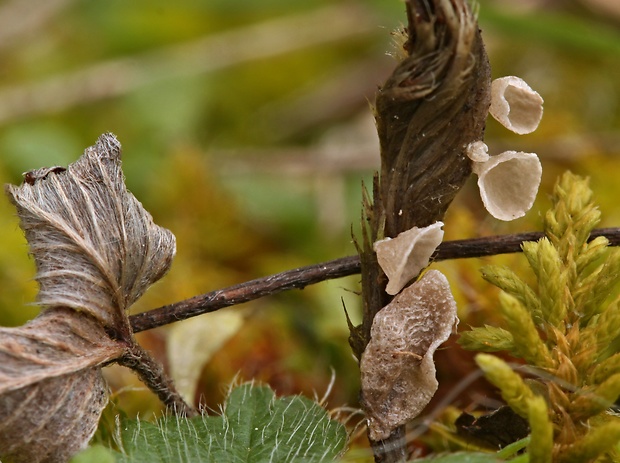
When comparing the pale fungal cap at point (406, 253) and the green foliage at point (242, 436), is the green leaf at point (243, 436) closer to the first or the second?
the green foliage at point (242, 436)

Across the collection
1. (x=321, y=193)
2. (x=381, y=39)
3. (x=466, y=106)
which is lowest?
(x=321, y=193)

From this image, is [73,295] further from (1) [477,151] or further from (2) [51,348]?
(1) [477,151]

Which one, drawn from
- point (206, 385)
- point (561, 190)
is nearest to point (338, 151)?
point (206, 385)

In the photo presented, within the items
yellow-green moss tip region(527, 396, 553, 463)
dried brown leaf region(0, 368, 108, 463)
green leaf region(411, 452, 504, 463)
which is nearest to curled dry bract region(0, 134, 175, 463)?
dried brown leaf region(0, 368, 108, 463)

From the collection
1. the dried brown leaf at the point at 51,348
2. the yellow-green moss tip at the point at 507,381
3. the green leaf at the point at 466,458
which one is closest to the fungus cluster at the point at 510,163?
the yellow-green moss tip at the point at 507,381

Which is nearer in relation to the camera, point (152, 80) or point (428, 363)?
point (428, 363)

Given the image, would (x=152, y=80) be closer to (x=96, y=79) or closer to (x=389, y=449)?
(x=96, y=79)

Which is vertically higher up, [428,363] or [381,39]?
[428,363]
